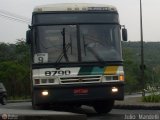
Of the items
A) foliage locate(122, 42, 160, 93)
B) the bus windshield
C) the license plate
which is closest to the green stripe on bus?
the bus windshield

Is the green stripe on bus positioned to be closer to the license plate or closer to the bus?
the bus

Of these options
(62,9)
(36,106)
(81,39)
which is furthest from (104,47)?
(36,106)

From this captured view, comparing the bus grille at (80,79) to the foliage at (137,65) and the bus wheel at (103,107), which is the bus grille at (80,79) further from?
the foliage at (137,65)

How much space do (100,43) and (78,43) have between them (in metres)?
0.69

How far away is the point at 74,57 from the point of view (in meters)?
15.8

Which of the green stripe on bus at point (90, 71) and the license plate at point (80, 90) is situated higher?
the green stripe on bus at point (90, 71)

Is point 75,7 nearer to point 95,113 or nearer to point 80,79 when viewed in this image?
point 80,79

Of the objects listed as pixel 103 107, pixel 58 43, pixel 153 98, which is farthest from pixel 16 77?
pixel 58 43

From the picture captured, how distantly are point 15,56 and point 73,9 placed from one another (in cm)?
4983

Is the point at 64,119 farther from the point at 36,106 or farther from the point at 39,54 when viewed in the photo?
the point at 36,106

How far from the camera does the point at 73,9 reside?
16531mm

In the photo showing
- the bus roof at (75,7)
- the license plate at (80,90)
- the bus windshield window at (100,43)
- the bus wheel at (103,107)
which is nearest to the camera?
the license plate at (80,90)

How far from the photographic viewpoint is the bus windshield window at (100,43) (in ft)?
52.1

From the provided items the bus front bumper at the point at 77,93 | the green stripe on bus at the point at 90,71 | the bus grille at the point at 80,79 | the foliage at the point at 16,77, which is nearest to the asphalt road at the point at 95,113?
the bus front bumper at the point at 77,93
